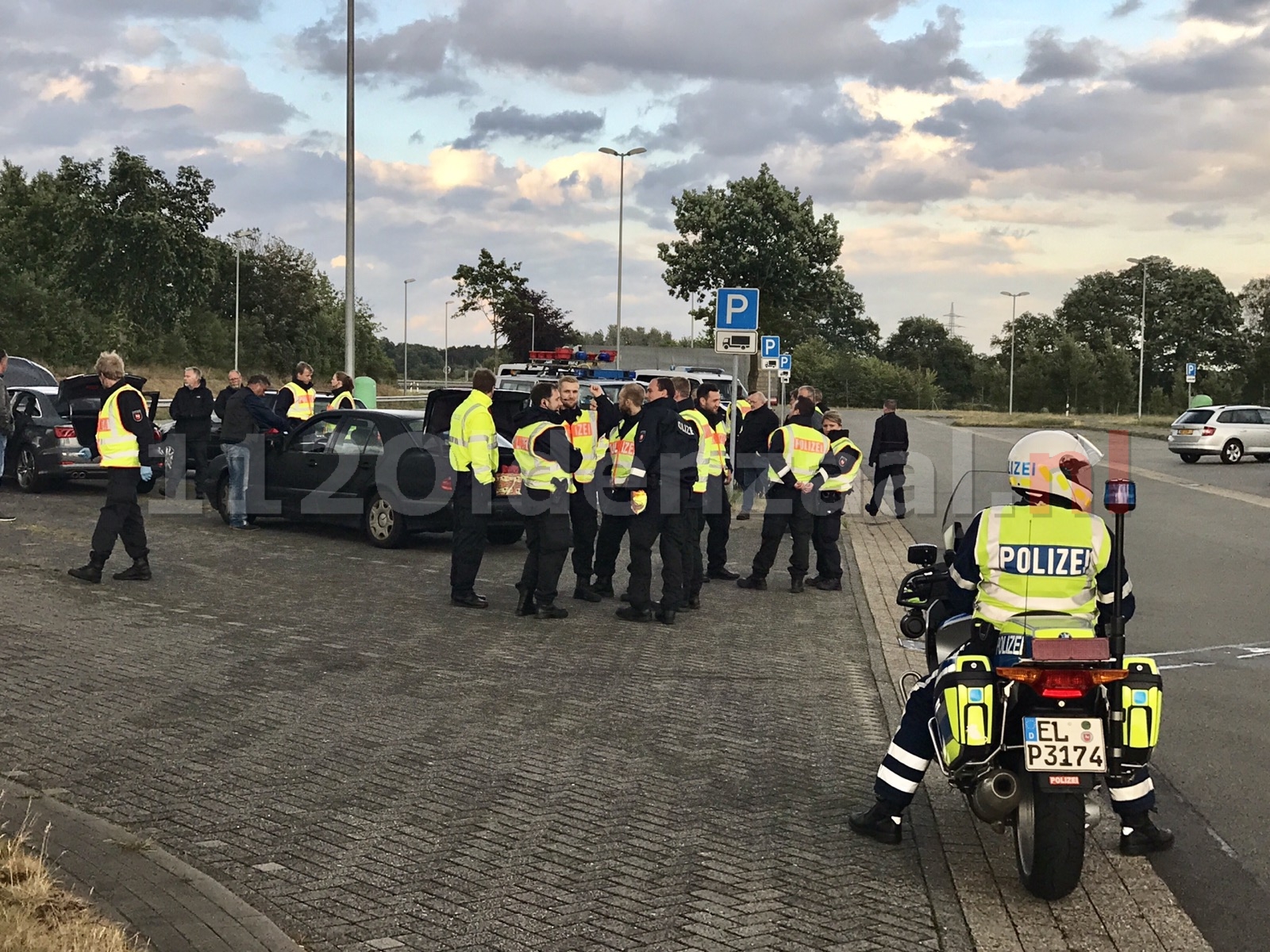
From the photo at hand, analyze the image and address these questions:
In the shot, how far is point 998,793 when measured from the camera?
15.7ft

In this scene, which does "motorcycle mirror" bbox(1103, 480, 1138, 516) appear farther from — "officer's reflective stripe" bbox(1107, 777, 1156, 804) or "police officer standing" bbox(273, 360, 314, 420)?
"police officer standing" bbox(273, 360, 314, 420)

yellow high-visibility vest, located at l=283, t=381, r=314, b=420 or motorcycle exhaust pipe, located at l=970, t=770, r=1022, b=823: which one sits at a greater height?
yellow high-visibility vest, located at l=283, t=381, r=314, b=420

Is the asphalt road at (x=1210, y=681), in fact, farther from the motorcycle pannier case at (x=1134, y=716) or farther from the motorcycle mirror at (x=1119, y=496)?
the motorcycle mirror at (x=1119, y=496)

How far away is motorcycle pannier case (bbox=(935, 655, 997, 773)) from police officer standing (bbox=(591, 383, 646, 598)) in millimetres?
6002

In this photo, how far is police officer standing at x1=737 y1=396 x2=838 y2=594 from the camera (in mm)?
12336

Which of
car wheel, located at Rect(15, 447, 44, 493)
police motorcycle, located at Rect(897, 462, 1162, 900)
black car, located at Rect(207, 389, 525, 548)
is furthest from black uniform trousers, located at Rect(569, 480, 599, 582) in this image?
car wheel, located at Rect(15, 447, 44, 493)

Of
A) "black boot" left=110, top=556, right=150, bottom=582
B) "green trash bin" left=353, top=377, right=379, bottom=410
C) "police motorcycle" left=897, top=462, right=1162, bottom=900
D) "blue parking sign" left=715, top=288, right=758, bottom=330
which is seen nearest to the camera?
"police motorcycle" left=897, top=462, right=1162, bottom=900

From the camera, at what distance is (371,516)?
14.7 metres

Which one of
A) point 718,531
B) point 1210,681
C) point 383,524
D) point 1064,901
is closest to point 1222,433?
point 718,531

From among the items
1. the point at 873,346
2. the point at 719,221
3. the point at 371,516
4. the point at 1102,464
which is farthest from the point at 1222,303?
the point at 1102,464

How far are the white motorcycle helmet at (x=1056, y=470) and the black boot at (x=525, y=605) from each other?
6.17 meters

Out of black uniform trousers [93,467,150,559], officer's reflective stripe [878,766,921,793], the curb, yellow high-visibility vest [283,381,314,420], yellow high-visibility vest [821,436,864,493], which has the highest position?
yellow high-visibility vest [283,381,314,420]

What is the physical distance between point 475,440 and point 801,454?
2916 mm

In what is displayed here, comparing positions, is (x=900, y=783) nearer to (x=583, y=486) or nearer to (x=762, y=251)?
(x=583, y=486)
